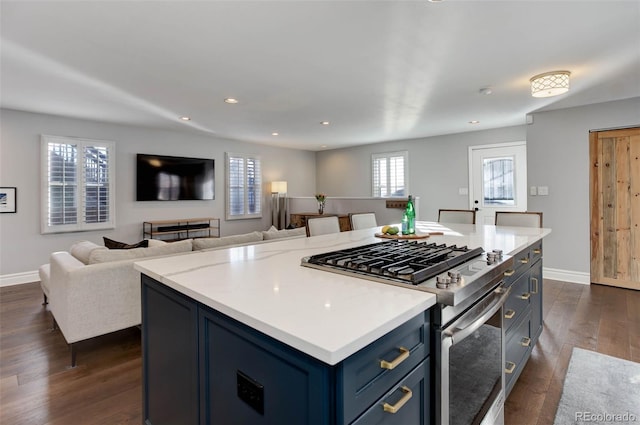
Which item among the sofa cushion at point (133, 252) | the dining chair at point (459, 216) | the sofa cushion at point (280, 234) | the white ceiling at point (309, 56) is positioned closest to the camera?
the white ceiling at point (309, 56)

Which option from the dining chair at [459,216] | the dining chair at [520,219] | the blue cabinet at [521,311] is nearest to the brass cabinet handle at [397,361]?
the blue cabinet at [521,311]

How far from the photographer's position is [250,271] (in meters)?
1.41

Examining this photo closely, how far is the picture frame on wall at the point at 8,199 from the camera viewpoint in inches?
169

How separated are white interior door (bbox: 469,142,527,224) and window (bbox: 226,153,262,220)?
443 cm

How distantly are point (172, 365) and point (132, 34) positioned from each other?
2.30 metres

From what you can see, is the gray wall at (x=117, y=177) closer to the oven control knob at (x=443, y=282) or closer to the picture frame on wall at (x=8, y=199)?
the picture frame on wall at (x=8, y=199)

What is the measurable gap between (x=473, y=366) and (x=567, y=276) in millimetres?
4275

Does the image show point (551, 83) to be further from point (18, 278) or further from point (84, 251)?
point (18, 278)

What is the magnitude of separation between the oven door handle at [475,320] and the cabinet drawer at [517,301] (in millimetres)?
285

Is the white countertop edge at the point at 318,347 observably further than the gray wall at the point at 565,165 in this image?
No

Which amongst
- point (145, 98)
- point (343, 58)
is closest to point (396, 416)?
point (343, 58)

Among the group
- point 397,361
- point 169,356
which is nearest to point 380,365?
point 397,361

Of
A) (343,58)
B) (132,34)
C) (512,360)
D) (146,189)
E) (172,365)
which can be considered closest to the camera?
(172,365)

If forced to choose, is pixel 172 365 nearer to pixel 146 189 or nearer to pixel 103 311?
pixel 103 311
